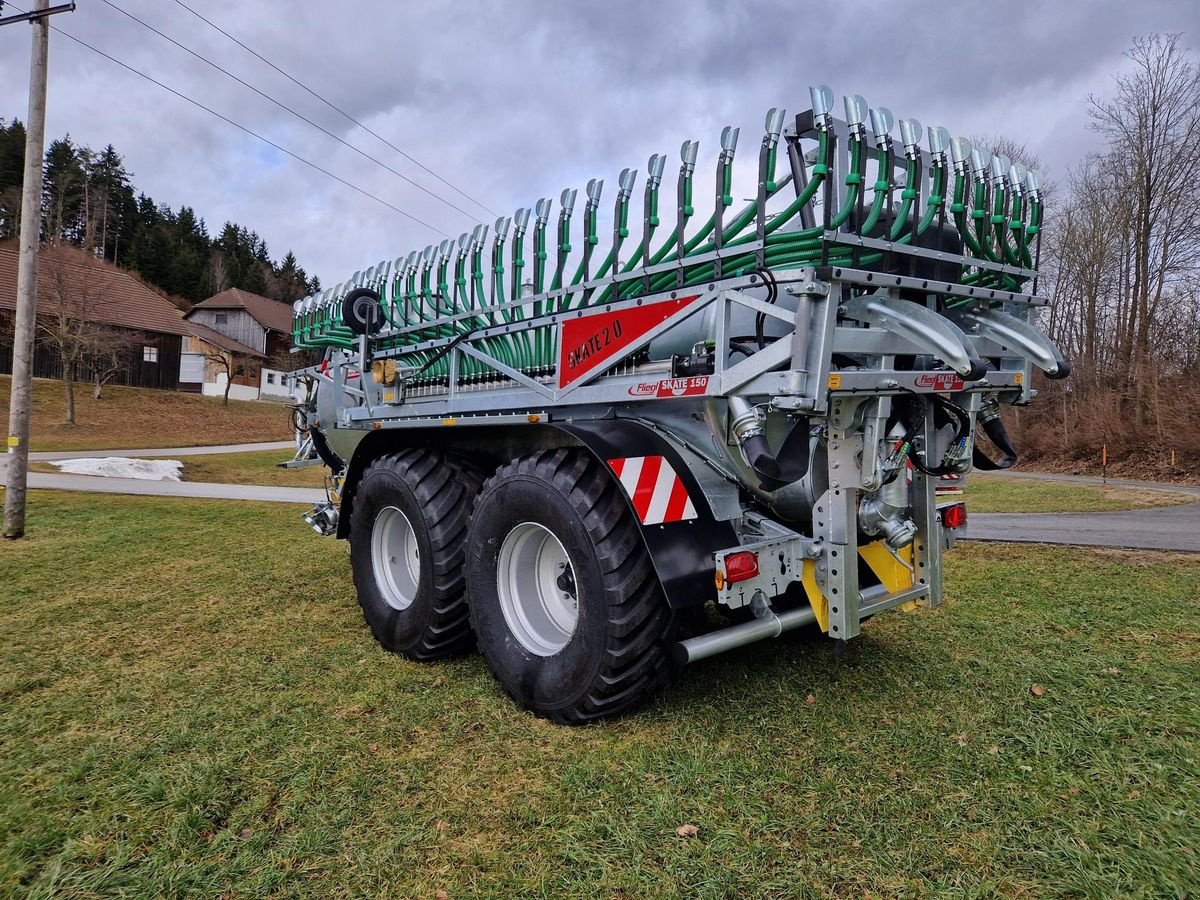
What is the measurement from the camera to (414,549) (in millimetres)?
4523

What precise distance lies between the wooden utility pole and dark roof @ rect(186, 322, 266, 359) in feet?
110

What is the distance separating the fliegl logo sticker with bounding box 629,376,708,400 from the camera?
2.86 metres

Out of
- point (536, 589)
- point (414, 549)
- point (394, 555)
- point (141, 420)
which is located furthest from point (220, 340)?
point (536, 589)

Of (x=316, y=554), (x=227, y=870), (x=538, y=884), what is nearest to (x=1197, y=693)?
(x=538, y=884)

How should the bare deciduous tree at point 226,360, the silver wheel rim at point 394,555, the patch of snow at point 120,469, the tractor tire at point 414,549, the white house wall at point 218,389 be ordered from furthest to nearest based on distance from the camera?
1. the white house wall at point 218,389
2. the bare deciduous tree at point 226,360
3. the patch of snow at point 120,469
4. the silver wheel rim at point 394,555
5. the tractor tire at point 414,549

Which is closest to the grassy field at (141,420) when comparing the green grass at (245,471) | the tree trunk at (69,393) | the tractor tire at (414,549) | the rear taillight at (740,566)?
the tree trunk at (69,393)

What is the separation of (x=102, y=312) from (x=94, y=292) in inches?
126

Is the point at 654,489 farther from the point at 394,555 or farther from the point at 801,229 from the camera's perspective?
the point at 394,555

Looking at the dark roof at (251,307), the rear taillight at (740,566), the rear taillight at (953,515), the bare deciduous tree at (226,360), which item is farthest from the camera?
the dark roof at (251,307)

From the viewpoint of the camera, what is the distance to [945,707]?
3.25m

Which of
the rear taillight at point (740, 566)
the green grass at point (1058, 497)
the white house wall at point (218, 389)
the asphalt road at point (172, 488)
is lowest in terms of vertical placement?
the asphalt road at point (172, 488)

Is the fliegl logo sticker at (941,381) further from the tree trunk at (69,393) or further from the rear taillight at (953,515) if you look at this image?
the tree trunk at (69,393)

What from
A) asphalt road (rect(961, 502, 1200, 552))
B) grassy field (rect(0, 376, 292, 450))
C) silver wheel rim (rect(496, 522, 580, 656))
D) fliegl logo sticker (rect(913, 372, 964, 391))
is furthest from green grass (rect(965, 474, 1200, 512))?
grassy field (rect(0, 376, 292, 450))

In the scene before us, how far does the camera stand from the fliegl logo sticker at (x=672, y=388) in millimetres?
2857
